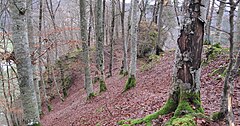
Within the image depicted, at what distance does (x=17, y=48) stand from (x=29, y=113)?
1.48 metres

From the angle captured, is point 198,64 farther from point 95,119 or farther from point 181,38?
point 95,119

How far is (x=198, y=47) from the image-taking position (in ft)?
12.0

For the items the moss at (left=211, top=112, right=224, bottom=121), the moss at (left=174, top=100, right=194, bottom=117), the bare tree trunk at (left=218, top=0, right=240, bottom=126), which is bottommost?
the moss at (left=211, top=112, right=224, bottom=121)

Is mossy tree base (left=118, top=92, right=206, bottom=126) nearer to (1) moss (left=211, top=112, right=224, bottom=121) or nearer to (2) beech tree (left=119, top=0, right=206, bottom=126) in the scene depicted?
(2) beech tree (left=119, top=0, right=206, bottom=126)

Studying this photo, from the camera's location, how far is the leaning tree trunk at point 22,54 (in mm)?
4609

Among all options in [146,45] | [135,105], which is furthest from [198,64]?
[146,45]

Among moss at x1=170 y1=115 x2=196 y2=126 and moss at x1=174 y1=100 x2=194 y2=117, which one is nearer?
moss at x1=170 y1=115 x2=196 y2=126

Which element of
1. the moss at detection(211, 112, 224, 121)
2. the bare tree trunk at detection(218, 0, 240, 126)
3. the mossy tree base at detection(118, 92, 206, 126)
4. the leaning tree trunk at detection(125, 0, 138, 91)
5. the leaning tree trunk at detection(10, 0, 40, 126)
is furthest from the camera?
the leaning tree trunk at detection(125, 0, 138, 91)

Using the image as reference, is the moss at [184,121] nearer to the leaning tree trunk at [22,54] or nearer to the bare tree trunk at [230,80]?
the bare tree trunk at [230,80]

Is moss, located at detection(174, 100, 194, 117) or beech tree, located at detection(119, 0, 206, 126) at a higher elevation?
beech tree, located at detection(119, 0, 206, 126)

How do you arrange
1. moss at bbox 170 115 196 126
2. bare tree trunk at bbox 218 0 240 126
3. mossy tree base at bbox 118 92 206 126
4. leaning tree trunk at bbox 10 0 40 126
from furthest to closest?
leaning tree trunk at bbox 10 0 40 126 < mossy tree base at bbox 118 92 206 126 < moss at bbox 170 115 196 126 < bare tree trunk at bbox 218 0 240 126

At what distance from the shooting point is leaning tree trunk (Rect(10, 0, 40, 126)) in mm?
4609

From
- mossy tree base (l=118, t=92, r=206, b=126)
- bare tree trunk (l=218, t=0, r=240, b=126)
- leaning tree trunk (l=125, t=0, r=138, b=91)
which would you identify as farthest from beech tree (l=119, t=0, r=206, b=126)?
leaning tree trunk (l=125, t=0, r=138, b=91)

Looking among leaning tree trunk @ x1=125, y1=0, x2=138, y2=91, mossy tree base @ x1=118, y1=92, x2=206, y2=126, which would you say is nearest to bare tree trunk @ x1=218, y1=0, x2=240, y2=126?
mossy tree base @ x1=118, y1=92, x2=206, y2=126
